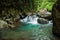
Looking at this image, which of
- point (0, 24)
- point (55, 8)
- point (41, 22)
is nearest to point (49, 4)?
point (41, 22)

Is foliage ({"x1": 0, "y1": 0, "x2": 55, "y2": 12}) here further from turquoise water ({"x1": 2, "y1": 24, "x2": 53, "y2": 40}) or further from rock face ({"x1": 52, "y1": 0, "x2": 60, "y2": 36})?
rock face ({"x1": 52, "y1": 0, "x2": 60, "y2": 36})

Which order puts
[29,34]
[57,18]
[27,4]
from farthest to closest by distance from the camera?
[27,4] → [29,34] → [57,18]

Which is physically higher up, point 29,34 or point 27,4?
point 27,4

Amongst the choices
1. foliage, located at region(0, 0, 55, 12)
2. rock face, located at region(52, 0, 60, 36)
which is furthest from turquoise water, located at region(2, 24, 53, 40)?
foliage, located at region(0, 0, 55, 12)

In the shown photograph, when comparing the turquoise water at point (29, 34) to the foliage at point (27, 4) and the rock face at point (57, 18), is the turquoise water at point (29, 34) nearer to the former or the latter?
the rock face at point (57, 18)

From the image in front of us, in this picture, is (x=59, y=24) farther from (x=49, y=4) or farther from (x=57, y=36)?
(x=49, y=4)

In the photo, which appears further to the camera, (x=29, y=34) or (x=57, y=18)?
(x=29, y=34)

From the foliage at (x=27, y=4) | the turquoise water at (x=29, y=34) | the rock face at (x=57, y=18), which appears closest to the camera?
the rock face at (x=57, y=18)

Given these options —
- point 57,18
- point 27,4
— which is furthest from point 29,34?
point 27,4

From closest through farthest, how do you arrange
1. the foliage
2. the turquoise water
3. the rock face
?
the rock face
the turquoise water
the foliage

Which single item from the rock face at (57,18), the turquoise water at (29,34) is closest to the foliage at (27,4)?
the turquoise water at (29,34)

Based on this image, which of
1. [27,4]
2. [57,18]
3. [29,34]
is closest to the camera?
[57,18]

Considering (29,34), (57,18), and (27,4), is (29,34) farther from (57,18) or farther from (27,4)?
(27,4)

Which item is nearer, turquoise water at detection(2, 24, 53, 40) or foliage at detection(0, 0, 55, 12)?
turquoise water at detection(2, 24, 53, 40)
